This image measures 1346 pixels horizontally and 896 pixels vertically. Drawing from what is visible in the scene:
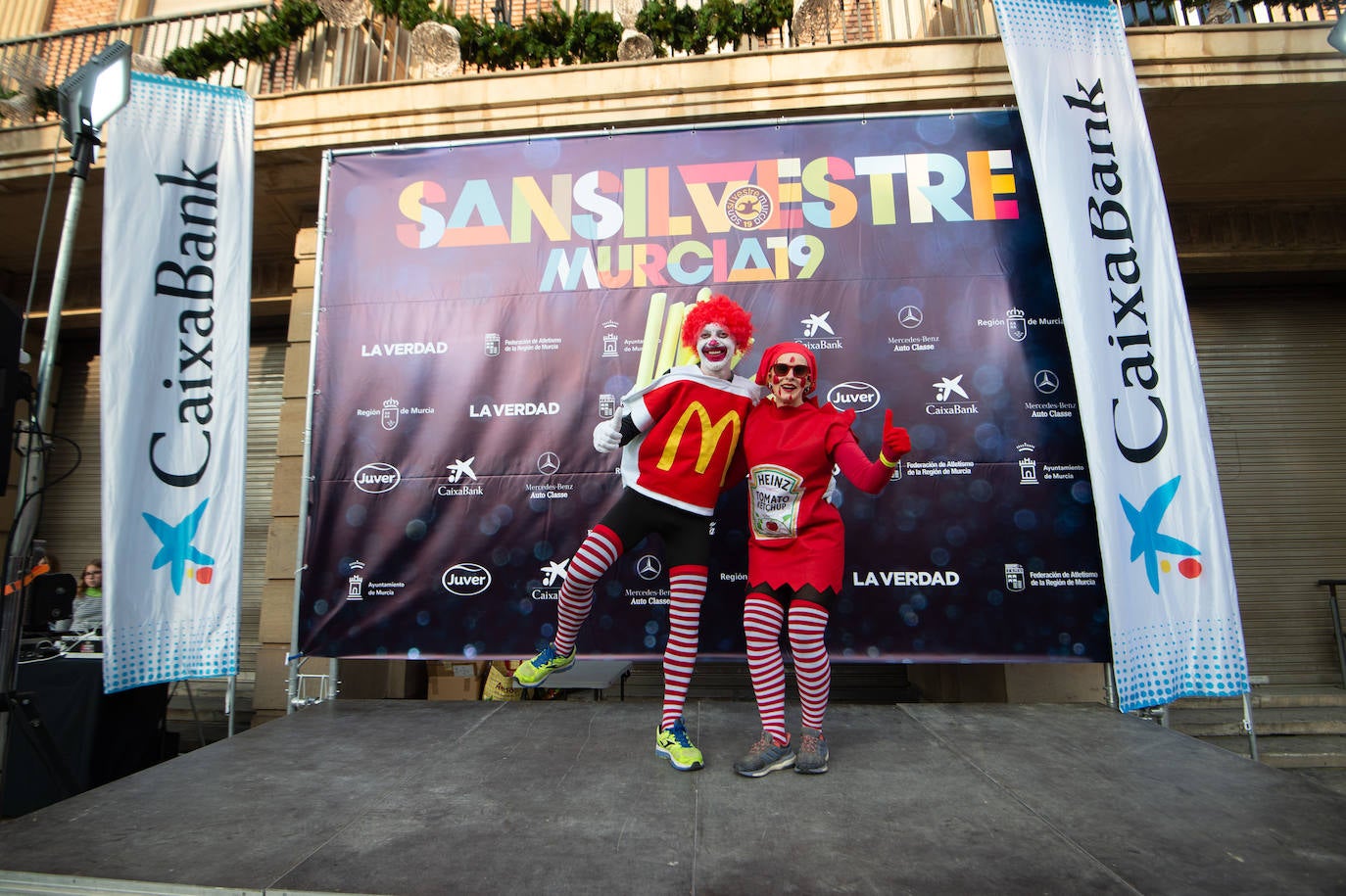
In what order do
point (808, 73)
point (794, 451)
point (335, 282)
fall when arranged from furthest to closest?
point (808, 73) → point (335, 282) → point (794, 451)

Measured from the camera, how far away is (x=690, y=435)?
3.39 m

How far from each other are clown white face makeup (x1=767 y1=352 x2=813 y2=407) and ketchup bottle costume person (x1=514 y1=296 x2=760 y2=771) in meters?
0.23

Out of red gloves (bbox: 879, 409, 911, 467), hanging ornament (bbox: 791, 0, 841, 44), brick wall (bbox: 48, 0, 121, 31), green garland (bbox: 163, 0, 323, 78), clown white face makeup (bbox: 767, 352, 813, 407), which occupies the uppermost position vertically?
brick wall (bbox: 48, 0, 121, 31)

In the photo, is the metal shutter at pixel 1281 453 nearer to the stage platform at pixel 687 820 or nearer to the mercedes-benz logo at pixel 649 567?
the stage platform at pixel 687 820

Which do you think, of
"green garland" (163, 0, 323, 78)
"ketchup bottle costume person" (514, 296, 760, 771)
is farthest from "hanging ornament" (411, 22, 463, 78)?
"ketchup bottle costume person" (514, 296, 760, 771)

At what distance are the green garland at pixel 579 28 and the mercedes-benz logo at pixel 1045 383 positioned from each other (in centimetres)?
357

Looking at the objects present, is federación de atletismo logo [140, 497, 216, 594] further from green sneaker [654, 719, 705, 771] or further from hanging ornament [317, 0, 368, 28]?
hanging ornament [317, 0, 368, 28]

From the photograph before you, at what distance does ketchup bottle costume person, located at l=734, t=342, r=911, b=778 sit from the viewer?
9.64 ft

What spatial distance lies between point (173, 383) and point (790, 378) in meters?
3.71

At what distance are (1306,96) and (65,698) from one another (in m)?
9.44

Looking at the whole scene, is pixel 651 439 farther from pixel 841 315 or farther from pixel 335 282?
pixel 335 282

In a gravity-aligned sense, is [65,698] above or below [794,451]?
below

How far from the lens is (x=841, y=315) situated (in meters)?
4.40

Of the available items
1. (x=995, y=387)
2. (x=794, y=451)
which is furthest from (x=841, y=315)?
(x=794, y=451)
